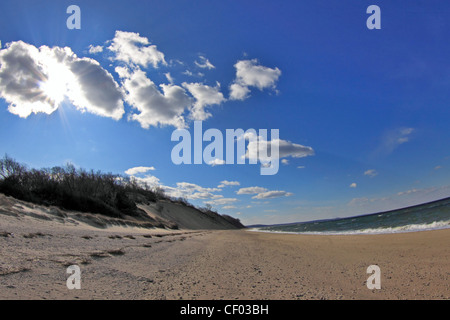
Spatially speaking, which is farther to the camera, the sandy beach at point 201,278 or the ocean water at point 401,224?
the ocean water at point 401,224

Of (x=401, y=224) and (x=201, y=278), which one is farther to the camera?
(x=401, y=224)

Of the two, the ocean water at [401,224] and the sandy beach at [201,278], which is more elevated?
the sandy beach at [201,278]

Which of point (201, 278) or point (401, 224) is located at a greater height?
point (201, 278)

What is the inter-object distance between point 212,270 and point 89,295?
4.04 meters

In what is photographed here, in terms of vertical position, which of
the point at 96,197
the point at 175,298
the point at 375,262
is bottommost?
the point at 375,262

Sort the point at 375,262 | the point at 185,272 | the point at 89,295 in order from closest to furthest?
the point at 89,295, the point at 185,272, the point at 375,262

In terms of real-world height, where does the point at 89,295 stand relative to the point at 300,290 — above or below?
above

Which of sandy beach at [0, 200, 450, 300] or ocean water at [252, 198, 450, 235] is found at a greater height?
sandy beach at [0, 200, 450, 300]

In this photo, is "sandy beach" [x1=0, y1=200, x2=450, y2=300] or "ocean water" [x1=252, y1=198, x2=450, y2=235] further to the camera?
"ocean water" [x1=252, y1=198, x2=450, y2=235]

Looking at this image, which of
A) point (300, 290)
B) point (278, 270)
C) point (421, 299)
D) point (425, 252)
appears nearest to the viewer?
point (421, 299)

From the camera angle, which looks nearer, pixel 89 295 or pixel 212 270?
pixel 89 295
